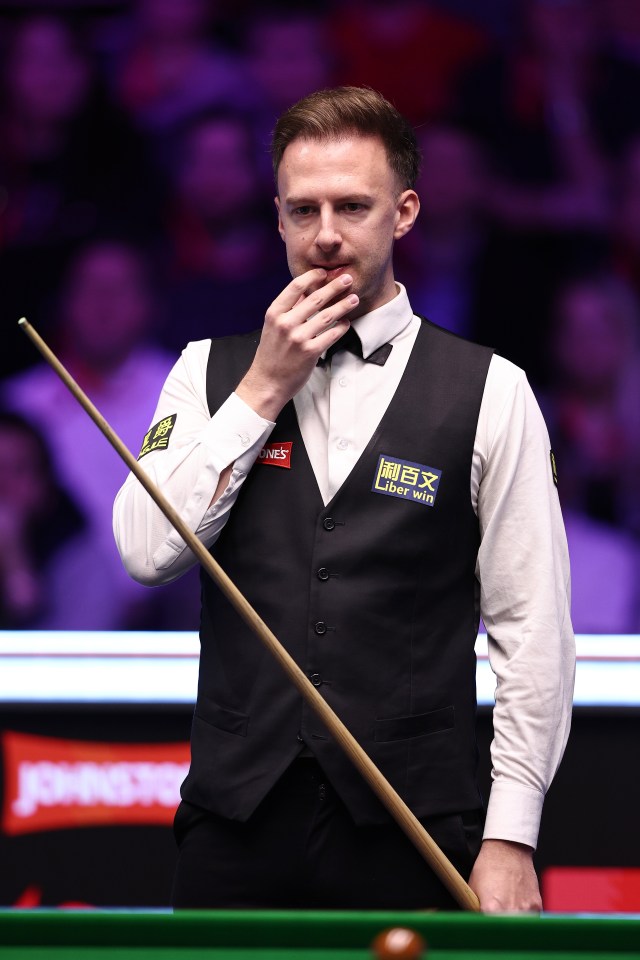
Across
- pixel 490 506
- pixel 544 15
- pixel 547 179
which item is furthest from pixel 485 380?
pixel 544 15

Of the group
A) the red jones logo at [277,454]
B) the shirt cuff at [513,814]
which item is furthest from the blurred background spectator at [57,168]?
the shirt cuff at [513,814]

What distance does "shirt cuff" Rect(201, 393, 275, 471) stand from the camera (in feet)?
6.61

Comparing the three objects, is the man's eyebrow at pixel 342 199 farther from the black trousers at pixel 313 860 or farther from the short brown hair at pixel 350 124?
the black trousers at pixel 313 860

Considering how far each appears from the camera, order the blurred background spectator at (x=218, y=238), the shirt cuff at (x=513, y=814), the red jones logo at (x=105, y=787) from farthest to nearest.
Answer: the blurred background spectator at (x=218, y=238)
the red jones logo at (x=105, y=787)
the shirt cuff at (x=513, y=814)

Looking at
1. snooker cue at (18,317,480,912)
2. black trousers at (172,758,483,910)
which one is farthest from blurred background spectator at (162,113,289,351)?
black trousers at (172,758,483,910)

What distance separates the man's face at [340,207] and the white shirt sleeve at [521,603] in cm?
A: 29

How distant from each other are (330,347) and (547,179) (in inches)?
63.8

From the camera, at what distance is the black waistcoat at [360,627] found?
197 centimetres

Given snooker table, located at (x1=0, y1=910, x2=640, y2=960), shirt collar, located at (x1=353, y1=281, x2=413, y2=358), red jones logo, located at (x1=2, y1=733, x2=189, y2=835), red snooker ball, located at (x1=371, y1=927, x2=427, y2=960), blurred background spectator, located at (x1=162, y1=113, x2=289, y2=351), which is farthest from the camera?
blurred background spectator, located at (x1=162, y1=113, x2=289, y2=351)

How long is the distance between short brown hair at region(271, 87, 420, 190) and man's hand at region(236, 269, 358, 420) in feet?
0.79

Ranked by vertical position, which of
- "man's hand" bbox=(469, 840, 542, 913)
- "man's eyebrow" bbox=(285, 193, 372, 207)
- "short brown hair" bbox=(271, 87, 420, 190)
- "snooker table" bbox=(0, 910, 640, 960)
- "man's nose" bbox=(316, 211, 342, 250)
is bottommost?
"man's hand" bbox=(469, 840, 542, 913)

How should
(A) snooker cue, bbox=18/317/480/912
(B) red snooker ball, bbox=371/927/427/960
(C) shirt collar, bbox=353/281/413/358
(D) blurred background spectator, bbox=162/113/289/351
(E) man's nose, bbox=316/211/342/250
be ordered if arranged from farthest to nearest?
(D) blurred background spectator, bbox=162/113/289/351 < (C) shirt collar, bbox=353/281/413/358 < (E) man's nose, bbox=316/211/342/250 < (A) snooker cue, bbox=18/317/480/912 < (B) red snooker ball, bbox=371/927/427/960

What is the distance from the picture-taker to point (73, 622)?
3570mm

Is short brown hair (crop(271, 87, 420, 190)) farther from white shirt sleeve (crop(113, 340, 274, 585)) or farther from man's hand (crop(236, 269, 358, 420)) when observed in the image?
white shirt sleeve (crop(113, 340, 274, 585))
